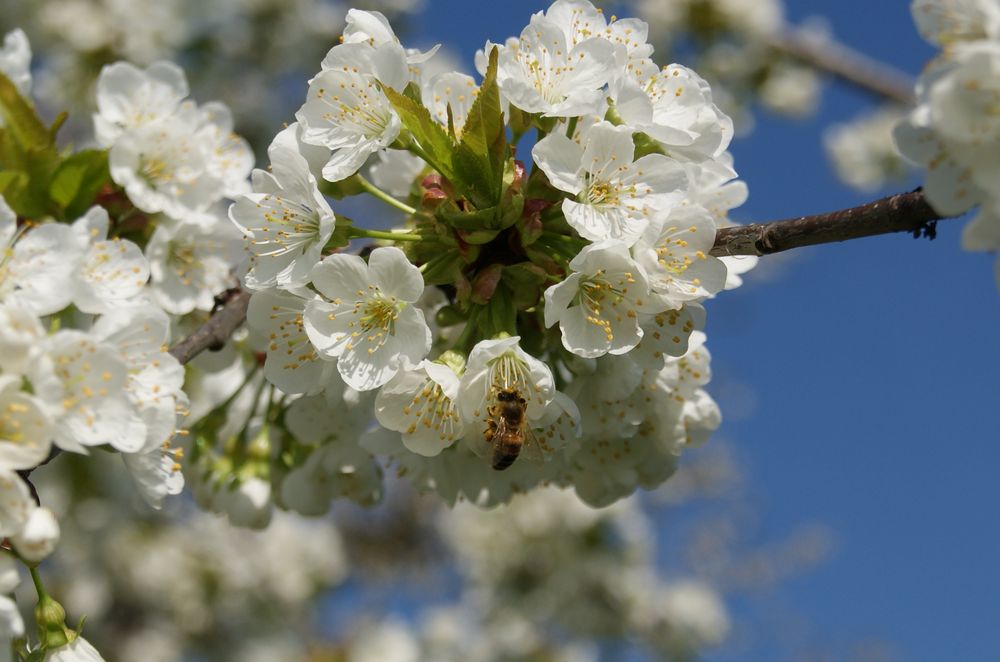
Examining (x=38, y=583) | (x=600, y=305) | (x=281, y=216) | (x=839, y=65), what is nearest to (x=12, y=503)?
(x=38, y=583)

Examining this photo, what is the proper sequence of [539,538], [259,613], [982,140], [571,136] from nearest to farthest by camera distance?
[982,140] < [571,136] < [539,538] < [259,613]

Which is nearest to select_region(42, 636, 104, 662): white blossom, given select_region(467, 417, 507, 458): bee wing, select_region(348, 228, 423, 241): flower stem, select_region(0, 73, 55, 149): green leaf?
select_region(467, 417, 507, 458): bee wing

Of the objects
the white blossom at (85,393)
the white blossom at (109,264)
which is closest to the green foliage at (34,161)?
the white blossom at (109,264)

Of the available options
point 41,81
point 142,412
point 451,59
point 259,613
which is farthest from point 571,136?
point 451,59

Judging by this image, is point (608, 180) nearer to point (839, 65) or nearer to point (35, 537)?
point (35, 537)

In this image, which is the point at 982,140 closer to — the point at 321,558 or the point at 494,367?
the point at 494,367

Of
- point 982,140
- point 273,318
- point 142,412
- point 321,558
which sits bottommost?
point 321,558

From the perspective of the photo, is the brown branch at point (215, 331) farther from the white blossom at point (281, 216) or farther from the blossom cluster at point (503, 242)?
the white blossom at point (281, 216)

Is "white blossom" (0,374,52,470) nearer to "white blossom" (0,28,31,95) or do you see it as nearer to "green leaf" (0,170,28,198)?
"green leaf" (0,170,28,198)
